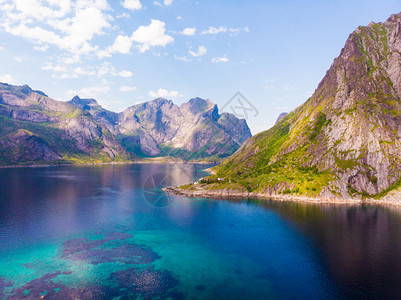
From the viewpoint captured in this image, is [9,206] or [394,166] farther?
[394,166]

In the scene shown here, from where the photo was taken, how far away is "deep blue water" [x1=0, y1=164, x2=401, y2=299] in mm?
69250

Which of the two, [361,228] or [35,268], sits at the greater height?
[361,228]

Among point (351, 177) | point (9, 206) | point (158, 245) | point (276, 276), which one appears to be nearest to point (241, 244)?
point (276, 276)

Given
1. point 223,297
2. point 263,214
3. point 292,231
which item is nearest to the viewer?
point 223,297

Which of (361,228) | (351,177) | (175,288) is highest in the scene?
(351,177)

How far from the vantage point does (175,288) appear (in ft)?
230

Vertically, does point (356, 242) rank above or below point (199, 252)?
above

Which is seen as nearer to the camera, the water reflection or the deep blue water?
the deep blue water

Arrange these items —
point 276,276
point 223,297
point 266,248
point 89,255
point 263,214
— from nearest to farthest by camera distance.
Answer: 1. point 223,297
2. point 276,276
3. point 89,255
4. point 266,248
5. point 263,214

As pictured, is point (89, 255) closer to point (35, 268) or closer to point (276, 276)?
point (35, 268)

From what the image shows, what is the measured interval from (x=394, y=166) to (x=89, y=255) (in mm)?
207434

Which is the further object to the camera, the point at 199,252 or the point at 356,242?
the point at 356,242

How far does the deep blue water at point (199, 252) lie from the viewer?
6925cm

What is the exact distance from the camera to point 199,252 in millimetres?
95750
